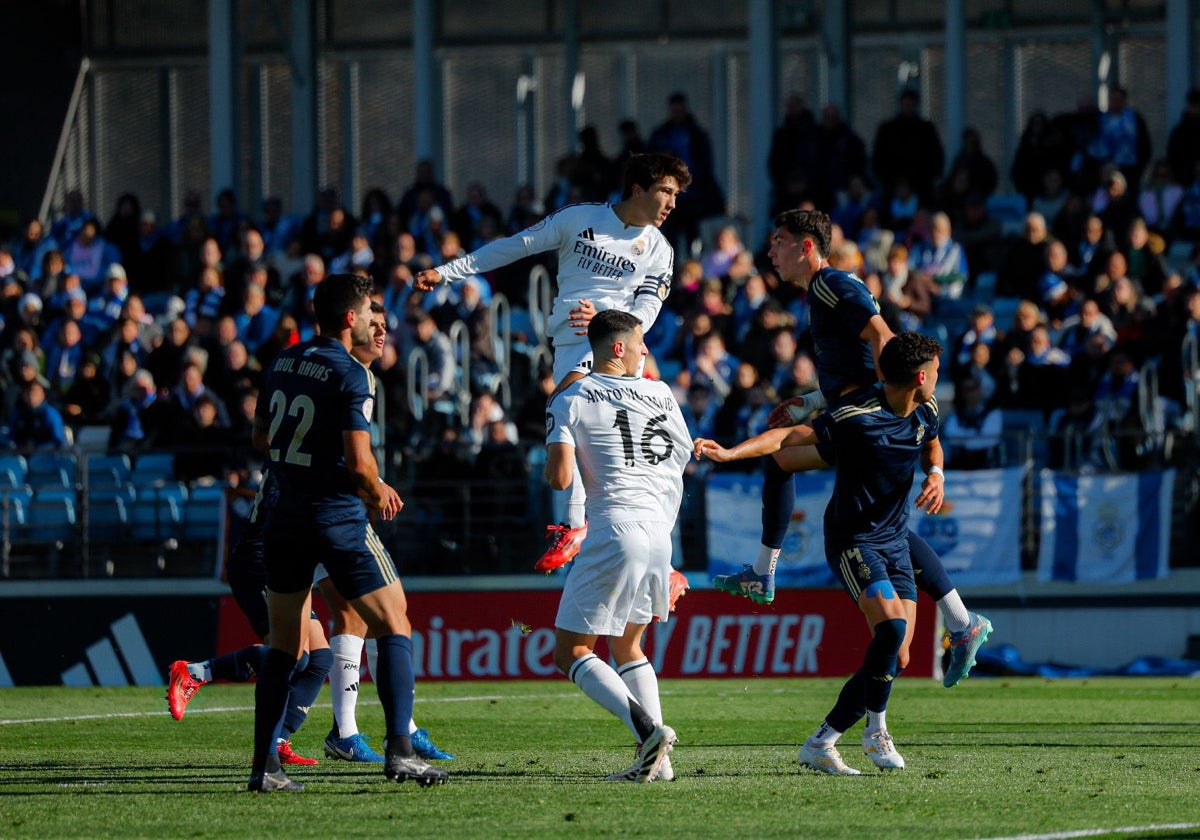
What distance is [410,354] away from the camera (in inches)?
784

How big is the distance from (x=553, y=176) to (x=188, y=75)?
266 inches

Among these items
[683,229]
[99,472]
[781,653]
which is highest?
[683,229]

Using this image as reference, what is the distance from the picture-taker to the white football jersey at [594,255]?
34.8ft

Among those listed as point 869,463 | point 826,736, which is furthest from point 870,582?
point 826,736

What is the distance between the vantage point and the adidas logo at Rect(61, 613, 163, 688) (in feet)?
58.4

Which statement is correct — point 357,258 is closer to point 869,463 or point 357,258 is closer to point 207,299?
point 207,299

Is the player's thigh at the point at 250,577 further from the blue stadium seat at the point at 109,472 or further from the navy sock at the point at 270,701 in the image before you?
the blue stadium seat at the point at 109,472

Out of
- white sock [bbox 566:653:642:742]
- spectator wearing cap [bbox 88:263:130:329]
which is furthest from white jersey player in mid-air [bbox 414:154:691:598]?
spectator wearing cap [bbox 88:263:130:329]

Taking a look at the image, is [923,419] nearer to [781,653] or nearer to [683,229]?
[781,653]

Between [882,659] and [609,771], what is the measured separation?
139cm

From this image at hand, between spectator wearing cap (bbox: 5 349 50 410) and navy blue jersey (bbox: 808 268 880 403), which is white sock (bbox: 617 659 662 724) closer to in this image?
navy blue jersey (bbox: 808 268 880 403)

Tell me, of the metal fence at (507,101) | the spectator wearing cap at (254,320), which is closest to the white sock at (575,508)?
the spectator wearing cap at (254,320)

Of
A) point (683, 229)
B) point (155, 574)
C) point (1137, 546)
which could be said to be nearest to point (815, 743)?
point (1137, 546)

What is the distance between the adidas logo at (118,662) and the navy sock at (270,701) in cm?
973
